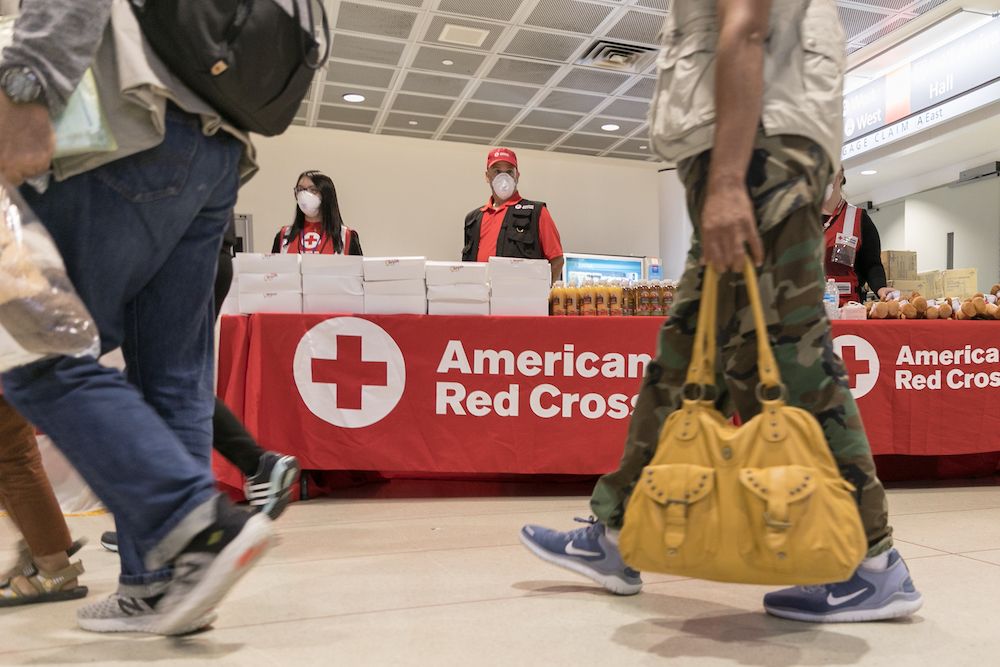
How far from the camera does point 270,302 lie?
2625 mm

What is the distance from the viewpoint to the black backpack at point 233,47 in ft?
3.19

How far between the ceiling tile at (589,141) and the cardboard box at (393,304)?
671 cm

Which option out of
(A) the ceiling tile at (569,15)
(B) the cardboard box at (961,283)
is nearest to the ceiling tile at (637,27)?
(A) the ceiling tile at (569,15)

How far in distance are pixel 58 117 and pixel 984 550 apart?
211 cm

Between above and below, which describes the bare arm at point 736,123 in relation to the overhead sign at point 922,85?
below

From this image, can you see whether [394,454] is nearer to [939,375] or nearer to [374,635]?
[374,635]

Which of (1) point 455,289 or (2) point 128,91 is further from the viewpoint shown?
(1) point 455,289

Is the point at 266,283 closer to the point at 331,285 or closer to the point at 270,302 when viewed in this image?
the point at 270,302

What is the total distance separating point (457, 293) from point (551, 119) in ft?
19.8

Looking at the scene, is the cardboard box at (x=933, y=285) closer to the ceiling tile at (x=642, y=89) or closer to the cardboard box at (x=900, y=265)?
the cardboard box at (x=900, y=265)

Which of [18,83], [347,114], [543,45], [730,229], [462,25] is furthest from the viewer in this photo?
[347,114]

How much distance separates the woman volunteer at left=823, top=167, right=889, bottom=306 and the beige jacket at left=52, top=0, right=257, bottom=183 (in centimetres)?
329

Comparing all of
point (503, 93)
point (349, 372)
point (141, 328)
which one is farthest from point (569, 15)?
point (141, 328)

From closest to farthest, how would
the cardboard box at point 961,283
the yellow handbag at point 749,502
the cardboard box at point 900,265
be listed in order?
1. the yellow handbag at point 749,502
2. the cardboard box at point 961,283
3. the cardboard box at point 900,265
